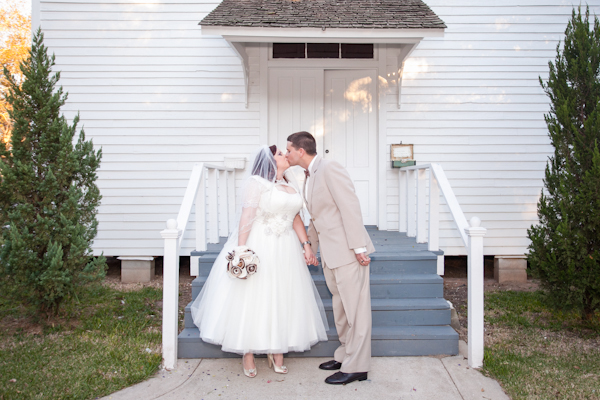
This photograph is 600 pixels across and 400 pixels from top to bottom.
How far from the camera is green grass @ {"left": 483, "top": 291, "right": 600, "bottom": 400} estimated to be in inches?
142

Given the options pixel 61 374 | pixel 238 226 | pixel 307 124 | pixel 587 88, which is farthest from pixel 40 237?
pixel 587 88

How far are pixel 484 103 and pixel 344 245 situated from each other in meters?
4.49

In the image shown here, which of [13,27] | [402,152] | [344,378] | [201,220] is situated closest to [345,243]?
[344,378]

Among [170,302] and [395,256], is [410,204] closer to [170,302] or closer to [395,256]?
[395,256]

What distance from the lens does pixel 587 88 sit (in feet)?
16.0

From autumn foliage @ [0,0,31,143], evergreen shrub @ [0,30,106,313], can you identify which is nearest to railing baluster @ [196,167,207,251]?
evergreen shrub @ [0,30,106,313]

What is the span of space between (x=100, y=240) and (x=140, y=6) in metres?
3.48

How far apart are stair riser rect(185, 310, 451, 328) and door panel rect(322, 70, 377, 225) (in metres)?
2.72

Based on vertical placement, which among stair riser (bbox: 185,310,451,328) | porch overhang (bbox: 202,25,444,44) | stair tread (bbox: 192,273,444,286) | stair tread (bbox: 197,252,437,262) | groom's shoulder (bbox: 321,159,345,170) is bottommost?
stair riser (bbox: 185,310,451,328)

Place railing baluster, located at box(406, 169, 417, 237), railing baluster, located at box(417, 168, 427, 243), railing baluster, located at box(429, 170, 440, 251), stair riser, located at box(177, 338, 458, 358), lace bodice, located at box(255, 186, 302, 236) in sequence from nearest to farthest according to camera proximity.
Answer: lace bodice, located at box(255, 186, 302, 236)
stair riser, located at box(177, 338, 458, 358)
railing baluster, located at box(429, 170, 440, 251)
railing baluster, located at box(417, 168, 427, 243)
railing baluster, located at box(406, 169, 417, 237)

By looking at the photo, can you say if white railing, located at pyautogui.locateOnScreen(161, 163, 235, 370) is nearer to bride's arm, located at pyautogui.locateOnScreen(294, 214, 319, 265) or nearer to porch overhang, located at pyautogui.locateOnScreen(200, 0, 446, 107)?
bride's arm, located at pyautogui.locateOnScreen(294, 214, 319, 265)

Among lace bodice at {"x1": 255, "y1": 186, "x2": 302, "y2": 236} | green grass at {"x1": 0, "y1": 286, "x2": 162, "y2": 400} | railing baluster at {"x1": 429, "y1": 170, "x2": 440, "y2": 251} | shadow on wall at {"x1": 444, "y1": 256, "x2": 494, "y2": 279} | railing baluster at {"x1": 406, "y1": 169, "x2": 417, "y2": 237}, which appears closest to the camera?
green grass at {"x1": 0, "y1": 286, "x2": 162, "y2": 400}

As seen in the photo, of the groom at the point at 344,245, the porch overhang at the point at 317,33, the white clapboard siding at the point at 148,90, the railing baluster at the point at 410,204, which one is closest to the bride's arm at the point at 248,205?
the groom at the point at 344,245

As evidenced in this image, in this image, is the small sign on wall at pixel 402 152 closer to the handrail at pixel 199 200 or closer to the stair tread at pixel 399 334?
the handrail at pixel 199 200
